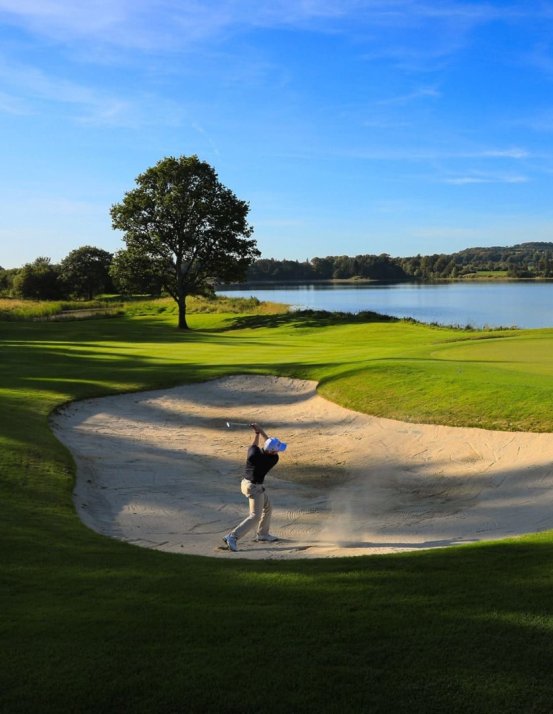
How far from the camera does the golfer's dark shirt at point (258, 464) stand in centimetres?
930

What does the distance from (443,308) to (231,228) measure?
4179 cm

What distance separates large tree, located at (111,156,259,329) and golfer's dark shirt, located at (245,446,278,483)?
155ft

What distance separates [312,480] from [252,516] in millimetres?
3790

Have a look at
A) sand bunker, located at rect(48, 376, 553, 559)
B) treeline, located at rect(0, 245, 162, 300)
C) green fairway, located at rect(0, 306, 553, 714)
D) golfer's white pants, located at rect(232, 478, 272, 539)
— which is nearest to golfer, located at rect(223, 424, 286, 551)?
golfer's white pants, located at rect(232, 478, 272, 539)

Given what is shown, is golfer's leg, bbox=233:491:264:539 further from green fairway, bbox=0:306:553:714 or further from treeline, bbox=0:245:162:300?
treeline, bbox=0:245:162:300

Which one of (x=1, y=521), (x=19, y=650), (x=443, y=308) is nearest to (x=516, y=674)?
(x=19, y=650)

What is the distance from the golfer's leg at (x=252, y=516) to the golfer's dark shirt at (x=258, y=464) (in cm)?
23

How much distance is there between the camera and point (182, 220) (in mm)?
56875

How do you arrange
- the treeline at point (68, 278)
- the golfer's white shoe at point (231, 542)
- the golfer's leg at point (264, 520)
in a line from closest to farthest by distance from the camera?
the golfer's white shoe at point (231, 542) → the golfer's leg at point (264, 520) → the treeline at point (68, 278)

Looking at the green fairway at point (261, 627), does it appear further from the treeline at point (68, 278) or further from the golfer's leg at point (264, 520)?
the treeline at point (68, 278)

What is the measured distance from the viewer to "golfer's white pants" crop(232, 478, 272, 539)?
9036 millimetres

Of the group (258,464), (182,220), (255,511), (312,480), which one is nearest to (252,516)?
(255,511)

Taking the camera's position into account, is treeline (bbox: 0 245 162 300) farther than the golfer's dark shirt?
Yes

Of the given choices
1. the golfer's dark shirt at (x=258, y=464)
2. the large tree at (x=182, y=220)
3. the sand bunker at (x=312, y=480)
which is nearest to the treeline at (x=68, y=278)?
the large tree at (x=182, y=220)
